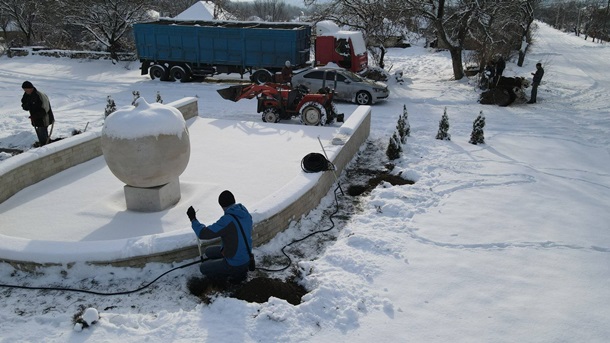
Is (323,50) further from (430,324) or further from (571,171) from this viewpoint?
(430,324)

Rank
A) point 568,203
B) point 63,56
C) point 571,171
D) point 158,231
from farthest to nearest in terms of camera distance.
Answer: point 63,56 → point 571,171 → point 568,203 → point 158,231

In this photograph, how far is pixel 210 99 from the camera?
16.9m

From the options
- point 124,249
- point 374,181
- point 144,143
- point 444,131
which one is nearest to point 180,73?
point 444,131

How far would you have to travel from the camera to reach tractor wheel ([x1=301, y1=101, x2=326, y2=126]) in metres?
12.9

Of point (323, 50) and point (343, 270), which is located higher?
point (323, 50)

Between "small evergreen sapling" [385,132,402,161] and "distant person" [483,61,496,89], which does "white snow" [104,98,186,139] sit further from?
"distant person" [483,61,496,89]

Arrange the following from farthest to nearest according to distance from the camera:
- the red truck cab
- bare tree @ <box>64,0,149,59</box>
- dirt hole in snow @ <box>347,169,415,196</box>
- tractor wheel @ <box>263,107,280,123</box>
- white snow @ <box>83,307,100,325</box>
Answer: bare tree @ <box>64,0,149,59</box> < the red truck cab < tractor wheel @ <box>263,107,280,123</box> < dirt hole in snow @ <box>347,169,415,196</box> < white snow @ <box>83,307,100,325</box>

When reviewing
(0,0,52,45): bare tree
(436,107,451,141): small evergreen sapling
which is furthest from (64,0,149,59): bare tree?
(436,107,451,141): small evergreen sapling

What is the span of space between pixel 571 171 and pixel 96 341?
30.5 feet

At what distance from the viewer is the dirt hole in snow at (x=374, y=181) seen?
9.04 meters

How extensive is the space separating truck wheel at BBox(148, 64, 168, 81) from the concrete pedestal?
1469cm

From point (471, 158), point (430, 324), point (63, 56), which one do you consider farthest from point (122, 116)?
point (63, 56)

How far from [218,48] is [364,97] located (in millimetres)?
7718

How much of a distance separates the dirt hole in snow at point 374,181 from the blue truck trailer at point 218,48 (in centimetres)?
1103
